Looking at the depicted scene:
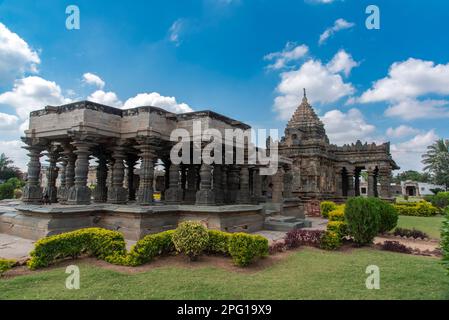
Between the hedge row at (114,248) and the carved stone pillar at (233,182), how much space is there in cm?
803

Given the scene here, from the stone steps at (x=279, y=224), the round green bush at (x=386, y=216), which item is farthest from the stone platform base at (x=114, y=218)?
the round green bush at (x=386, y=216)

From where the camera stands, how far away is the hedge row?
21.5 feet

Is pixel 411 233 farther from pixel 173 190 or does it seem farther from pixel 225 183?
pixel 173 190

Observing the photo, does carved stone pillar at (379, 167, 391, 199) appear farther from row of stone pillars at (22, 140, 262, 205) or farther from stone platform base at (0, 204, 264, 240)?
stone platform base at (0, 204, 264, 240)

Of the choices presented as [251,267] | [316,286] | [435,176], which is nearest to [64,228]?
[251,267]

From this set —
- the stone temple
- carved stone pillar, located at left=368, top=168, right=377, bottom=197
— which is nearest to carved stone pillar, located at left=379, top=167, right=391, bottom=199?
carved stone pillar, located at left=368, top=168, right=377, bottom=197

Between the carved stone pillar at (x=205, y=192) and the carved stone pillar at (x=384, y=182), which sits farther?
the carved stone pillar at (x=384, y=182)

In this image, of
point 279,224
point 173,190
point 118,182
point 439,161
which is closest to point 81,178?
point 118,182

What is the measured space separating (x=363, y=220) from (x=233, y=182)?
769 cm

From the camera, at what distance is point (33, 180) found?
38.8 feet

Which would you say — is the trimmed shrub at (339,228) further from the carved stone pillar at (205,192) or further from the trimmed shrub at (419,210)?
the trimmed shrub at (419,210)

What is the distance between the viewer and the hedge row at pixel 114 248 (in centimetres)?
655

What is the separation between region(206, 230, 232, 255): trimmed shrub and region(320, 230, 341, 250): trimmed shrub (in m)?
3.28

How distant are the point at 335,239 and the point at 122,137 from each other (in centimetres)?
834
